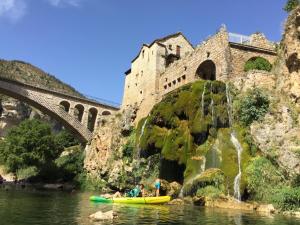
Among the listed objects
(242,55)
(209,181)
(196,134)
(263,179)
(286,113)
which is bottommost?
(209,181)

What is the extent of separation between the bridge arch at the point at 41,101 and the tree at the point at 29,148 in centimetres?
433

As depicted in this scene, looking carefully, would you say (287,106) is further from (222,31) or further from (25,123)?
(25,123)

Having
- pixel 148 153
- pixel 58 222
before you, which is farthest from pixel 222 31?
pixel 58 222

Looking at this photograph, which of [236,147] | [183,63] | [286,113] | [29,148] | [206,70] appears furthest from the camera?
[29,148]

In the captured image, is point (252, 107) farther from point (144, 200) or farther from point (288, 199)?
point (144, 200)

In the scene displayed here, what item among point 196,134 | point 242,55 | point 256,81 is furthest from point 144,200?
point 242,55

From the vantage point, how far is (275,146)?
21672mm

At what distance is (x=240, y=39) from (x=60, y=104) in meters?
28.2

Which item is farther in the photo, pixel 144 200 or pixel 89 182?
pixel 89 182

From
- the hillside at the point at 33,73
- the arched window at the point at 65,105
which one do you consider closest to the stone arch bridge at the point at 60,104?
the arched window at the point at 65,105

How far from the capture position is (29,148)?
139 ft

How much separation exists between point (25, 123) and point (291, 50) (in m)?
32.4

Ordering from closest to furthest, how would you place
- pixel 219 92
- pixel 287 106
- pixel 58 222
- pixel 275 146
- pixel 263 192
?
1. pixel 58 222
2. pixel 263 192
3. pixel 275 146
4. pixel 287 106
5. pixel 219 92

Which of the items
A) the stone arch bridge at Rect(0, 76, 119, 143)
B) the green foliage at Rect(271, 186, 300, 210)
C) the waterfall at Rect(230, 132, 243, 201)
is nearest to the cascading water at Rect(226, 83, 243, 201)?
the waterfall at Rect(230, 132, 243, 201)
